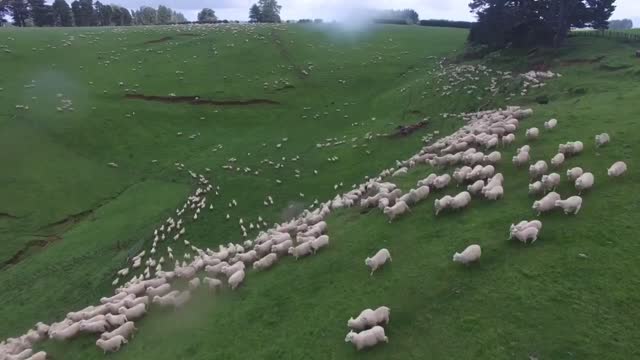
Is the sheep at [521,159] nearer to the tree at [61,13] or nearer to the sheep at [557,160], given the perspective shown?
the sheep at [557,160]

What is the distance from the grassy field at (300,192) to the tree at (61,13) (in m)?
40.1

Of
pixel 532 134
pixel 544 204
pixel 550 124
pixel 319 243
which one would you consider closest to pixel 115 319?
pixel 319 243

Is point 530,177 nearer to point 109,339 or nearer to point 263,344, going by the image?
point 263,344

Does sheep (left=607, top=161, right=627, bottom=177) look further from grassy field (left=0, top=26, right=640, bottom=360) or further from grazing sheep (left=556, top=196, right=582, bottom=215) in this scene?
grazing sheep (left=556, top=196, right=582, bottom=215)

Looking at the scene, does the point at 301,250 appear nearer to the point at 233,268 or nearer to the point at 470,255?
the point at 233,268

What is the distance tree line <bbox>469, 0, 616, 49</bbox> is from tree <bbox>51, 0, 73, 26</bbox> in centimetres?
9655

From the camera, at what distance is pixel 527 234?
15086 millimetres

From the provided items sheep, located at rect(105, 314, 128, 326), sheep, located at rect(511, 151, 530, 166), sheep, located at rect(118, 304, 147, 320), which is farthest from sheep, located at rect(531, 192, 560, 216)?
sheep, located at rect(105, 314, 128, 326)

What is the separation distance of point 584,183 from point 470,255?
5.64m

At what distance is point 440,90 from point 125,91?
32.8 m

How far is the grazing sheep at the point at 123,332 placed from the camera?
1722 cm

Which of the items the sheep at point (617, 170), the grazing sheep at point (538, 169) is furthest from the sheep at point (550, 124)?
the sheep at point (617, 170)

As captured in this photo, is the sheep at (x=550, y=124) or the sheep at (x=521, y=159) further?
the sheep at (x=550, y=124)

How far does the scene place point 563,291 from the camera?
13.0 meters
